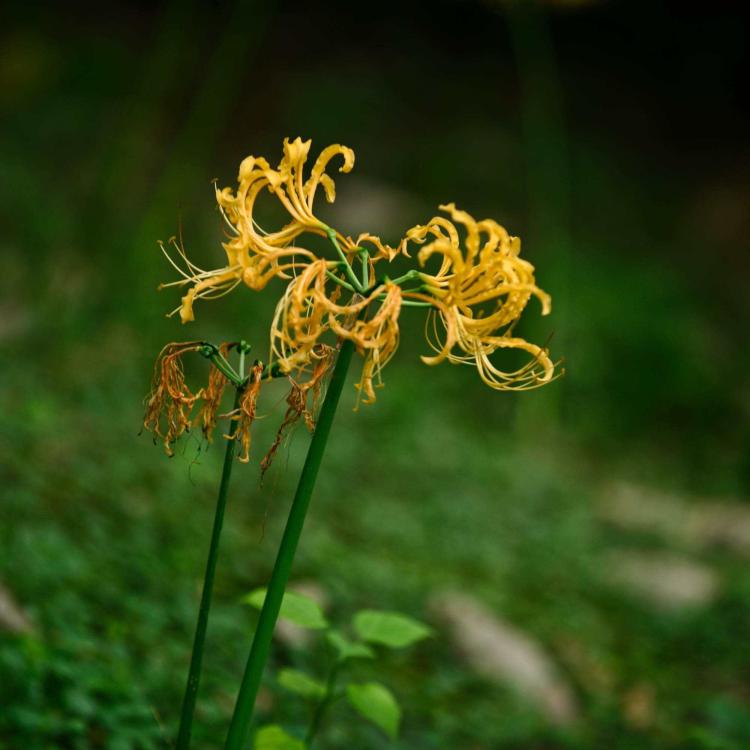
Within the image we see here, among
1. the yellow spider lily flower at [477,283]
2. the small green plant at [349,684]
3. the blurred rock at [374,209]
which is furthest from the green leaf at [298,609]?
the blurred rock at [374,209]

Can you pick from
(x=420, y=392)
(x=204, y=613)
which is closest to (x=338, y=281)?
(x=204, y=613)

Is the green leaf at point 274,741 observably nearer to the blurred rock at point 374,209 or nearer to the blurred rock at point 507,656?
Result: the blurred rock at point 507,656

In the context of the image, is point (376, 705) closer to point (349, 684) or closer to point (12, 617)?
point (349, 684)

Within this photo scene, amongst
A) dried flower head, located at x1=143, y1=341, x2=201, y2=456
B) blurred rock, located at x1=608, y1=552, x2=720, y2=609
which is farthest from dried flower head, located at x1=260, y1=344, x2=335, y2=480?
blurred rock, located at x1=608, y1=552, x2=720, y2=609

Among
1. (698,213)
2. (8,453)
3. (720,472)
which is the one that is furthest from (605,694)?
(698,213)

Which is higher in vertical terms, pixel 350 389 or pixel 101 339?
pixel 350 389

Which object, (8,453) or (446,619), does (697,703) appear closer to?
(446,619)
